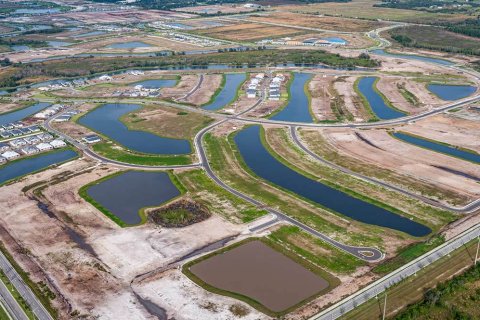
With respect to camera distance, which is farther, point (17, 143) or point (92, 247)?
point (17, 143)

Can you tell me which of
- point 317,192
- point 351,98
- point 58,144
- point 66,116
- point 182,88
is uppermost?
point 351,98

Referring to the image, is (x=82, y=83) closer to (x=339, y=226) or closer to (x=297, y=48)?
(x=297, y=48)

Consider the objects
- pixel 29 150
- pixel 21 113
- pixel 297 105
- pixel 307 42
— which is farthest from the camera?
pixel 307 42

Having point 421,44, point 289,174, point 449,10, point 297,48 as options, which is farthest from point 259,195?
point 449,10

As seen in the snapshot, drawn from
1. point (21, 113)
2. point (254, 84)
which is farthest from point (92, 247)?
point (254, 84)

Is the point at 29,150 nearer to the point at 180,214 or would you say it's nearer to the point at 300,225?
the point at 180,214

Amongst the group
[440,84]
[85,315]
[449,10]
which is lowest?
[85,315]

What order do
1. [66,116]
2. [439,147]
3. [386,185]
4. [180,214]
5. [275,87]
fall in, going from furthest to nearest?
1. [275,87]
2. [66,116]
3. [439,147]
4. [386,185]
5. [180,214]
